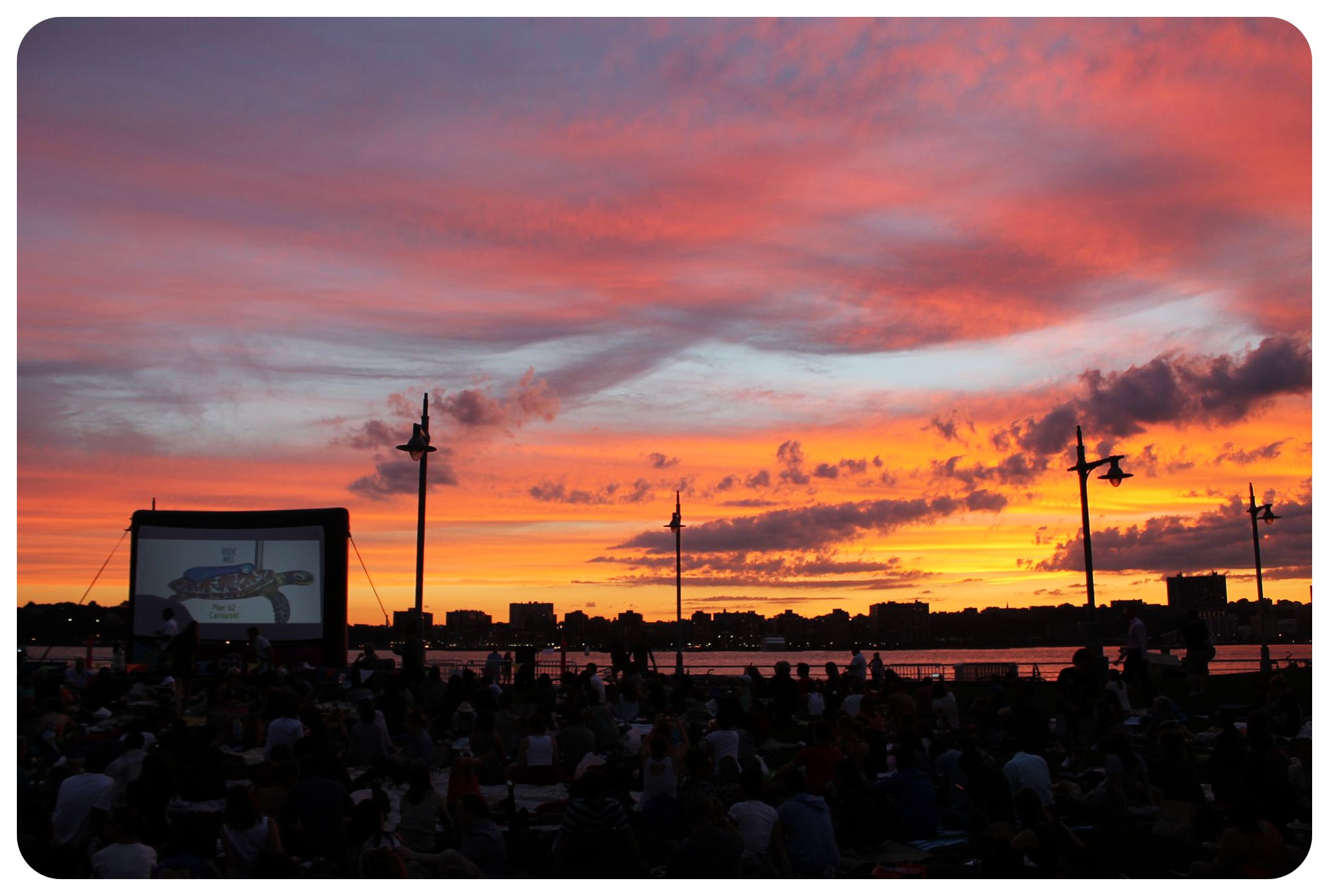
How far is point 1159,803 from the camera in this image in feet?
47.2

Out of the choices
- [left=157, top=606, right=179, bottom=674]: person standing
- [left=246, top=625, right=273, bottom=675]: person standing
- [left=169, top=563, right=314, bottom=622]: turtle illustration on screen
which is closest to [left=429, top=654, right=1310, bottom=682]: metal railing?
[left=246, top=625, right=273, bottom=675]: person standing

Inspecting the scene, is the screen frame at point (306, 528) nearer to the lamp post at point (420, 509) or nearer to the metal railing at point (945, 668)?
the metal railing at point (945, 668)

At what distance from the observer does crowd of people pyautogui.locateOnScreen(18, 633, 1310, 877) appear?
9938mm

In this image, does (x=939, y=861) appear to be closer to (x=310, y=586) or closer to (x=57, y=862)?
(x=57, y=862)

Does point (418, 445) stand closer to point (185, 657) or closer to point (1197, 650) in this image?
point (185, 657)

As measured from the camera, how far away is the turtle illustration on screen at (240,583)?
134 ft

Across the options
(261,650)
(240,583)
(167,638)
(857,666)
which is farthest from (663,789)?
(240,583)

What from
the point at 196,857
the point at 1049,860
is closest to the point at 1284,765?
the point at 1049,860

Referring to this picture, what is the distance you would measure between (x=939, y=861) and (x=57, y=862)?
8.24 metres

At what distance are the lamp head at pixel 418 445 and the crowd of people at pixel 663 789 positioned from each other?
545 cm

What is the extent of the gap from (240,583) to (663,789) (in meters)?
30.7

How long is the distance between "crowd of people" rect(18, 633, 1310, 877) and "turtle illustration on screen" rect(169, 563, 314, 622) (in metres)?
16.9

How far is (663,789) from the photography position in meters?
14.5

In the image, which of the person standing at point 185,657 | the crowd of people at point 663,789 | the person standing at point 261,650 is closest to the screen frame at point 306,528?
the person standing at point 261,650
